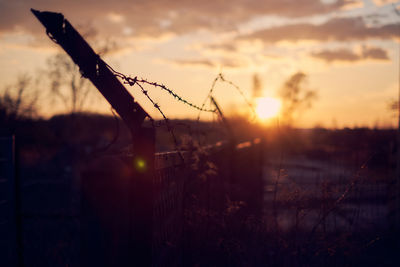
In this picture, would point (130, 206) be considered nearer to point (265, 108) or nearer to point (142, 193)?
Result: point (142, 193)

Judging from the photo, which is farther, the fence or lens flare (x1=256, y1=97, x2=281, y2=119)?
lens flare (x1=256, y1=97, x2=281, y2=119)

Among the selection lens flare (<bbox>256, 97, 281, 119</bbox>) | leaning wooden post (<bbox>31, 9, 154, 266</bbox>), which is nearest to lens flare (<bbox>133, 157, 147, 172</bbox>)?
leaning wooden post (<bbox>31, 9, 154, 266</bbox>)

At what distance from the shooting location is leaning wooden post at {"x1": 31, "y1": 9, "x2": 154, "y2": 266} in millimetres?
2277

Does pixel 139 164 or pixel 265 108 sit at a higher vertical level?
pixel 265 108

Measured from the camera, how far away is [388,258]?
6977 mm

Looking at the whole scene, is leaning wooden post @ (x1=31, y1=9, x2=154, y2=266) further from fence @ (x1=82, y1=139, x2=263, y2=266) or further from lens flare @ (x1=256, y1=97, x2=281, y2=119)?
lens flare @ (x1=256, y1=97, x2=281, y2=119)

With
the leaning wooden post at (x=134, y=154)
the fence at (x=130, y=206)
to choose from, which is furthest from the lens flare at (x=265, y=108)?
the leaning wooden post at (x=134, y=154)

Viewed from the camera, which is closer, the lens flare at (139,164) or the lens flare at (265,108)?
the lens flare at (139,164)

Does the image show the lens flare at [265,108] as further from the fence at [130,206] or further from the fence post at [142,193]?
the fence post at [142,193]

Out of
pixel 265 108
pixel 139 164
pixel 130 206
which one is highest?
pixel 265 108

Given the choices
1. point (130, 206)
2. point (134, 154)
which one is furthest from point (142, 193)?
point (134, 154)

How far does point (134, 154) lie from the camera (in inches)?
91.1

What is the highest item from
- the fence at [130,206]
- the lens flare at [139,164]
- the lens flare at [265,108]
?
the lens flare at [265,108]

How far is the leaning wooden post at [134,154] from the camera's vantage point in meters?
2.28
